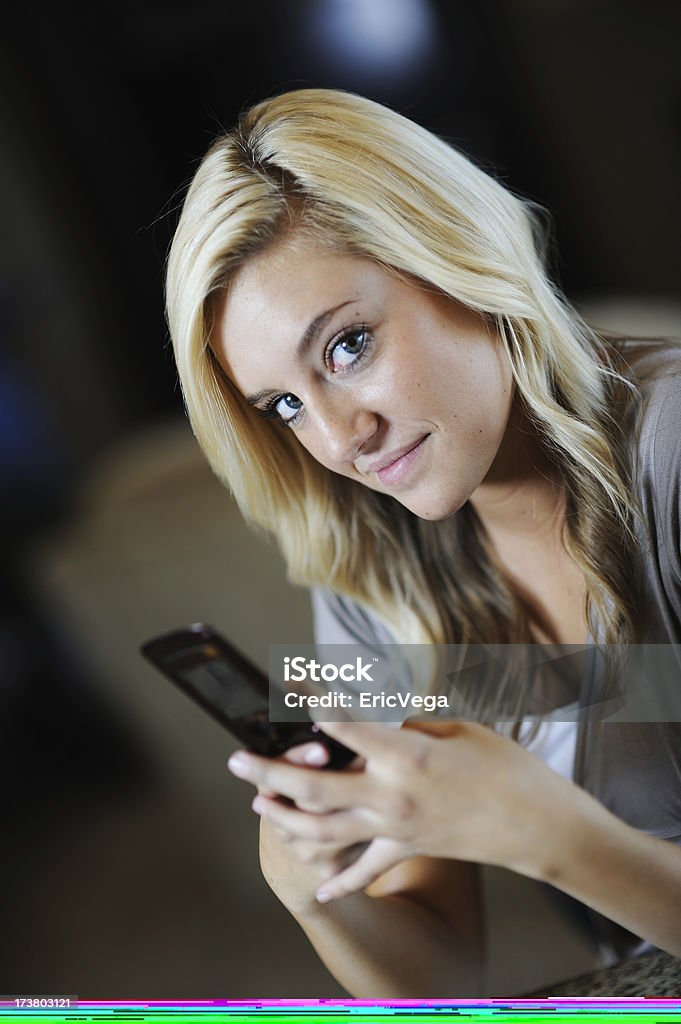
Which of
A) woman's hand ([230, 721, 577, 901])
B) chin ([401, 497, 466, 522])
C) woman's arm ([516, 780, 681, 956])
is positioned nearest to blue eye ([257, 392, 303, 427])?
chin ([401, 497, 466, 522])

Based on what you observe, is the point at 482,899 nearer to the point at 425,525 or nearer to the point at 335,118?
the point at 425,525

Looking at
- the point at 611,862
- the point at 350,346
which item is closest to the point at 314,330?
the point at 350,346

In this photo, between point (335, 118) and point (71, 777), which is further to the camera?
point (71, 777)

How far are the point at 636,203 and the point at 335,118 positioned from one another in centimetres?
26

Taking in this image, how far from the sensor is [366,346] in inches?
29.5

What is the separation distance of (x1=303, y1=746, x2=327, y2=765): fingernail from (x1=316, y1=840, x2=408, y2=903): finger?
0.08 m

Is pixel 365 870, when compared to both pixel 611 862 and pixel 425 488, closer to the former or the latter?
pixel 611 862

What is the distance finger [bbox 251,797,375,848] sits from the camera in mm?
816

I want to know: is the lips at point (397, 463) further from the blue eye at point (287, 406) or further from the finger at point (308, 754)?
the finger at point (308, 754)

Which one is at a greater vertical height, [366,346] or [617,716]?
[366,346]


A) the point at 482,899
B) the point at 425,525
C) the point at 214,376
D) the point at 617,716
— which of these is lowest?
the point at 482,899

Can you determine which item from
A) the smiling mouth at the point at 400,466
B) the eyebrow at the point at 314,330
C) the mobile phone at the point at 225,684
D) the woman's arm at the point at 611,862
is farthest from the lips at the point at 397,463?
the woman's arm at the point at 611,862

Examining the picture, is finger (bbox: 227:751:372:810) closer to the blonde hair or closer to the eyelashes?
the blonde hair

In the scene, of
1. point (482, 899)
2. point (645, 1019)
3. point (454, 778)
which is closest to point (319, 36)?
point (454, 778)
